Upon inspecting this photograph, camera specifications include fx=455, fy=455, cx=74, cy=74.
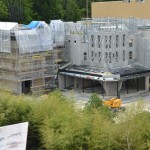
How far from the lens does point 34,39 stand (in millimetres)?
39031

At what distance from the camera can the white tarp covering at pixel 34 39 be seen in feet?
125

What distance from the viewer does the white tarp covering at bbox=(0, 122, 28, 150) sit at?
20.1m

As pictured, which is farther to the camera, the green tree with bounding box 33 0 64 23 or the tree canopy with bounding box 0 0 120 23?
the green tree with bounding box 33 0 64 23

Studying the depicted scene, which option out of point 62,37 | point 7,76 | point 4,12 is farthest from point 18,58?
point 4,12

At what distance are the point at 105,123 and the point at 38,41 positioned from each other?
19543 mm

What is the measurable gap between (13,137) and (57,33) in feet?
73.1

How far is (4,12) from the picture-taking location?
2372 inches

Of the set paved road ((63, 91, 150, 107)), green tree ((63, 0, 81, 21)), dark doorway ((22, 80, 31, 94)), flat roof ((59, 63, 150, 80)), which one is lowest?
paved road ((63, 91, 150, 107))

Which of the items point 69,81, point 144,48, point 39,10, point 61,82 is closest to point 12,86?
point 61,82

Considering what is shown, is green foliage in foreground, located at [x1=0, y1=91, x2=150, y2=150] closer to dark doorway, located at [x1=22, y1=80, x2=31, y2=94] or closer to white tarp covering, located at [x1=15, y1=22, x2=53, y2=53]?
white tarp covering, located at [x1=15, y1=22, x2=53, y2=53]

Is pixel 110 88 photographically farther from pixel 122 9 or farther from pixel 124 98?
pixel 122 9

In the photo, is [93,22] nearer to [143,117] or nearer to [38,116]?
[38,116]

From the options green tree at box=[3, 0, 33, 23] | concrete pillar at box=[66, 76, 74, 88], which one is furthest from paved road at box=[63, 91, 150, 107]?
green tree at box=[3, 0, 33, 23]

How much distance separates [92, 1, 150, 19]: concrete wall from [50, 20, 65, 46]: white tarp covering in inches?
456
